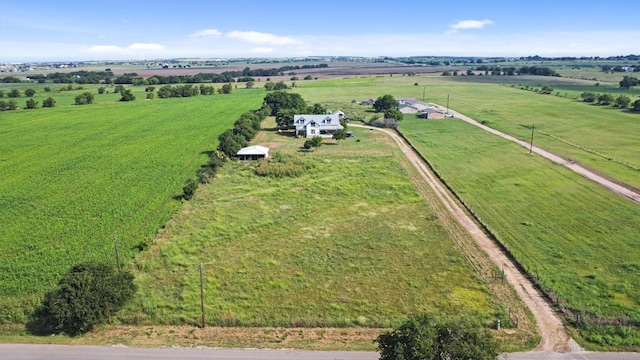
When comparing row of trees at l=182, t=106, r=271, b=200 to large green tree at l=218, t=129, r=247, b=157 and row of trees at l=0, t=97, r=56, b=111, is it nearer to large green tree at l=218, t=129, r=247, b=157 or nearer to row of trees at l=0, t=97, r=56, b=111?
large green tree at l=218, t=129, r=247, b=157

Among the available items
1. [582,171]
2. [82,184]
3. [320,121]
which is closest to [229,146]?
[82,184]

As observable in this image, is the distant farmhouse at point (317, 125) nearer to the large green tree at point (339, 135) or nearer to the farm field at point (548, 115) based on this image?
the large green tree at point (339, 135)

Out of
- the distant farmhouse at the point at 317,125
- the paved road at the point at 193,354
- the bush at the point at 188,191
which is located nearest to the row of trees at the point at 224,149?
the bush at the point at 188,191

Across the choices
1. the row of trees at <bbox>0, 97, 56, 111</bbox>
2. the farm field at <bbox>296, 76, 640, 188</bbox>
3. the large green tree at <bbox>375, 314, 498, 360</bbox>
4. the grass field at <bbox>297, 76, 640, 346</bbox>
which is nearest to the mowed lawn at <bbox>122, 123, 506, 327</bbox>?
the grass field at <bbox>297, 76, 640, 346</bbox>

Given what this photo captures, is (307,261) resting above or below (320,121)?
below

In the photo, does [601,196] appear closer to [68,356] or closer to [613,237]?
[613,237]

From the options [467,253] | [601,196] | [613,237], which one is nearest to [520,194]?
[601,196]

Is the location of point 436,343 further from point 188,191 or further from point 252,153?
point 252,153

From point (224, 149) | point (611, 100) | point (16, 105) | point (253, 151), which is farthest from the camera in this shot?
point (611, 100)
